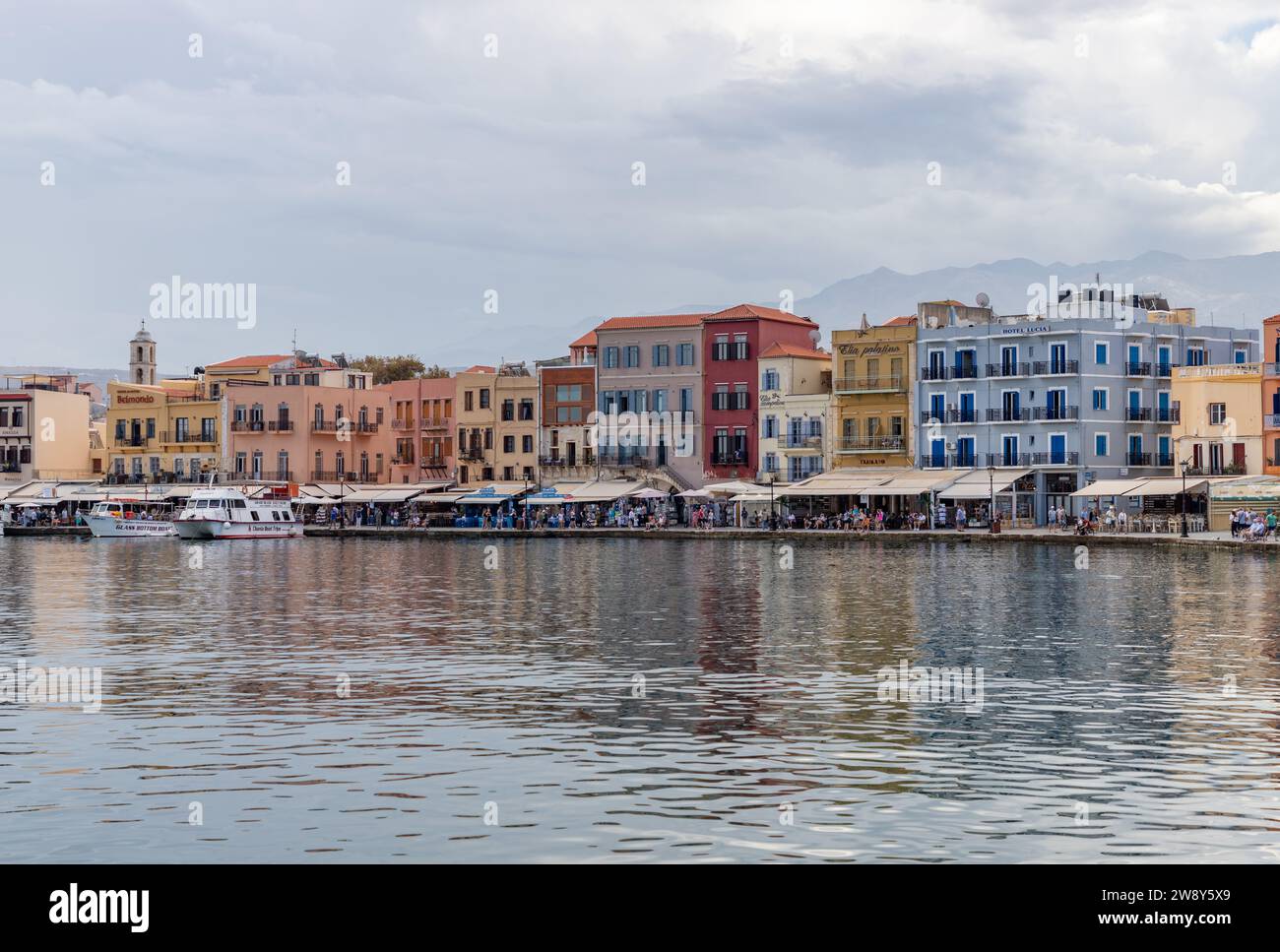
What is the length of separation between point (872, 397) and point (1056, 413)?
1089 centimetres

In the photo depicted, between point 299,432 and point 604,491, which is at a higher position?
point 299,432

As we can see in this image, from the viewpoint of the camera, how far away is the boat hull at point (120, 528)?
306 feet

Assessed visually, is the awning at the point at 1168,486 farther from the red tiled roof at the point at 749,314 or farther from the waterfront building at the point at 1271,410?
the red tiled roof at the point at 749,314

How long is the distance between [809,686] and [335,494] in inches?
3265

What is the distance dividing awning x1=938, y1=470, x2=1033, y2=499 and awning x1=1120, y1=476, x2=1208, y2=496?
25.4 ft

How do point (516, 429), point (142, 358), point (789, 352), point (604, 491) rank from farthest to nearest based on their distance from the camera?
point (142, 358) → point (516, 429) → point (604, 491) → point (789, 352)

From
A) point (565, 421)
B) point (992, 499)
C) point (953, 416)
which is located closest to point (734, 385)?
point (565, 421)

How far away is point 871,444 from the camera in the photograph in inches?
3455

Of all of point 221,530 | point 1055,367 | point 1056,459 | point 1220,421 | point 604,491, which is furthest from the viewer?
point 604,491

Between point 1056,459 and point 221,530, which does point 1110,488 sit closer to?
point 1056,459

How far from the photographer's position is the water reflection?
13656mm

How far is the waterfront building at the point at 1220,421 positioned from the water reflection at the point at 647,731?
35485mm

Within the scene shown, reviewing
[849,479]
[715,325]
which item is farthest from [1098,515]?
[715,325]

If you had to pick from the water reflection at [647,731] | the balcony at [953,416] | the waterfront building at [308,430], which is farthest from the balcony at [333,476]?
the water reflection at [647,731]
